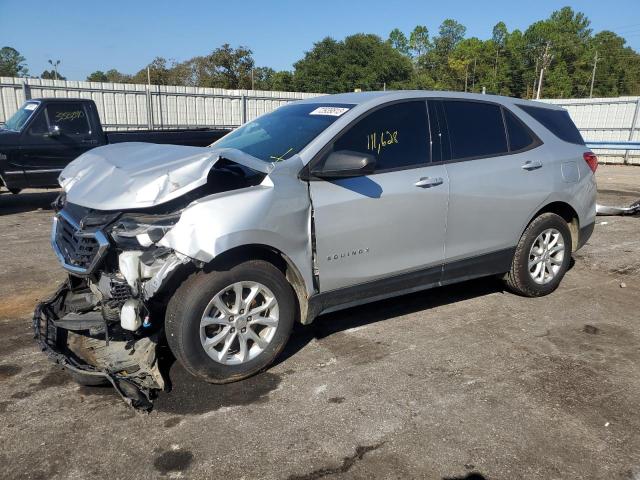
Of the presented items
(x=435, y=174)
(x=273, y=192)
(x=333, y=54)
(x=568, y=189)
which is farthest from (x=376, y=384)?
Result: (x=333, y=54)

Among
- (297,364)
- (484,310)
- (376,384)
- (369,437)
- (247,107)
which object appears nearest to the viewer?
(369,437)

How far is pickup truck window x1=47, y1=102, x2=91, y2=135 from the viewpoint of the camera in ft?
31.9

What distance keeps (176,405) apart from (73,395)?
0.70 meters

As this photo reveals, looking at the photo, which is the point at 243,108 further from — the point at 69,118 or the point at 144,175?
the point at 144,175

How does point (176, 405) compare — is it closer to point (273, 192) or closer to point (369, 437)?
point (369, 437)

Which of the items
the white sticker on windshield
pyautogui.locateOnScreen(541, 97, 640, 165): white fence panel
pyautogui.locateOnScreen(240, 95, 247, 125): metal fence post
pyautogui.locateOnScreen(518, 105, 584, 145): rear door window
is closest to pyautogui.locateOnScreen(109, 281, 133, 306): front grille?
the white sticker on windshield

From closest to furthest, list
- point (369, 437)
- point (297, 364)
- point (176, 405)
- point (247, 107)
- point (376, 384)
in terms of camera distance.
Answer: point (369, 437) < point (176, 405) < point (376, 384) < point (297, 364) < point (247, 107)

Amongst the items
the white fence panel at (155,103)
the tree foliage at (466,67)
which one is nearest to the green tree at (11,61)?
the tree foliage at (466,67)

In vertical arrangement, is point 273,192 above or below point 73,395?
above

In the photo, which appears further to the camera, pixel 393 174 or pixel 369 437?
pixel 393 174

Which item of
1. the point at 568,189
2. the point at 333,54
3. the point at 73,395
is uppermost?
the point at 333,54

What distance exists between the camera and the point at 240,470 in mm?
2693

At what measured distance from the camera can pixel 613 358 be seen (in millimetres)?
3982

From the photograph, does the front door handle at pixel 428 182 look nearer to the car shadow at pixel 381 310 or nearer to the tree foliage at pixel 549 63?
the car shadow at pixel 381 310
